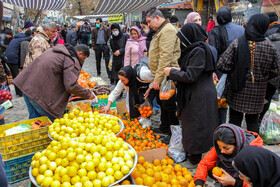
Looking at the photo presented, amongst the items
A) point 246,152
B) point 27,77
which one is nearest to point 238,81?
point 246,152

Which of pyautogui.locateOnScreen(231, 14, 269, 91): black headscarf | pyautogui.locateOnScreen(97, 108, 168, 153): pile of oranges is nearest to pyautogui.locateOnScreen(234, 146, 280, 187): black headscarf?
pyautogui.locateOnScreen(97, 108, 168, 153): pile of oranges

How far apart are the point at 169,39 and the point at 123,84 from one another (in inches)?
51.9

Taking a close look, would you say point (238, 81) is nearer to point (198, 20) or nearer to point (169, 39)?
point (169, 39)

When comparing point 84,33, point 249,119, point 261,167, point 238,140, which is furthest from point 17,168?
point 84,33

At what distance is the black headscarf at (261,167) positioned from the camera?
4.97ft

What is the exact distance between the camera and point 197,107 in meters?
2.96

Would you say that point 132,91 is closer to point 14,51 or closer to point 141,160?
point 141,160

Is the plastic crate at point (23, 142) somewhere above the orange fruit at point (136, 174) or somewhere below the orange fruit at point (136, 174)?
above

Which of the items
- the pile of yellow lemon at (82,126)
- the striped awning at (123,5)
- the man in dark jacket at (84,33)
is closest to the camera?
the pile of yellow lemon at (82,126)

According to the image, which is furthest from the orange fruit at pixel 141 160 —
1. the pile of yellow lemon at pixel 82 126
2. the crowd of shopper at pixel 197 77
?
the crowd of shopper at pixel 197 77

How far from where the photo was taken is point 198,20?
399 centimetres

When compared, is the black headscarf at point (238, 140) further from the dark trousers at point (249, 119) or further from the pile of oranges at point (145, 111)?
the pile of oranges at point (145, 111)

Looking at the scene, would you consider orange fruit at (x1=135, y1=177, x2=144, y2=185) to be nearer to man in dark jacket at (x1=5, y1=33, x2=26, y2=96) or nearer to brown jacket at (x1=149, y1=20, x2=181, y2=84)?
brown jacket at (x1=149, y1=20, x2=181, y2=84)

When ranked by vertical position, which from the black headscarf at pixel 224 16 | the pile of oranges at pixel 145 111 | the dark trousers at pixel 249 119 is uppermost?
the black headscarf at pixel 224 16
